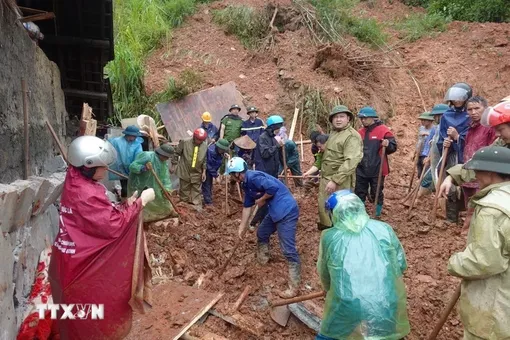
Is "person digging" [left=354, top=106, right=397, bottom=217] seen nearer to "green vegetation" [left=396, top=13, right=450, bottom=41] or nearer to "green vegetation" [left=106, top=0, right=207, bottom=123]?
"green vegetation" [left=106, top=0, right=207, bottom=123]

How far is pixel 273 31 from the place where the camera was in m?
13.9

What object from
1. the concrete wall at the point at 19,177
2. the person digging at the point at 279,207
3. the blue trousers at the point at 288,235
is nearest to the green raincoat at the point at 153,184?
A: the concrete wall at the point at 19,177

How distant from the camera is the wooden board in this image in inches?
159

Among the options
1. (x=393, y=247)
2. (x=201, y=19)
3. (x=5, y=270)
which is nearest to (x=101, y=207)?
(x=5, y=270)

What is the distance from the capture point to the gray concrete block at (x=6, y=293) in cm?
293

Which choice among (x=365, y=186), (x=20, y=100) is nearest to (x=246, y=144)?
(x=365, y=186)

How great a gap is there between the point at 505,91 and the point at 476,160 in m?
11.0

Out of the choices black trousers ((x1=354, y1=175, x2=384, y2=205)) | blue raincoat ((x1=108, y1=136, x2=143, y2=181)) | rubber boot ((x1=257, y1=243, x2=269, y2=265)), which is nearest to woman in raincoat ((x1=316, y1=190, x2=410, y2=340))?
rubber boot ((x1=257, y1=243, x2=269, y2=265))

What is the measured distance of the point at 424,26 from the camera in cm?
1499

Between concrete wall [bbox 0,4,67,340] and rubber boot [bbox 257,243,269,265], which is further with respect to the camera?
rubber boot [bbox 257,243,269,265]

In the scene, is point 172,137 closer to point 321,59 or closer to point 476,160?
point 321,59

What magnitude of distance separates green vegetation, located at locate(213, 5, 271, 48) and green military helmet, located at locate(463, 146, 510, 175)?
40.1ft

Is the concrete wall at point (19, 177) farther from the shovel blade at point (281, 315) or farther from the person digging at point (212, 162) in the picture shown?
the person digging at point (212, 162)

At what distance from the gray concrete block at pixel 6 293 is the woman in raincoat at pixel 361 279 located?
2283 mm
